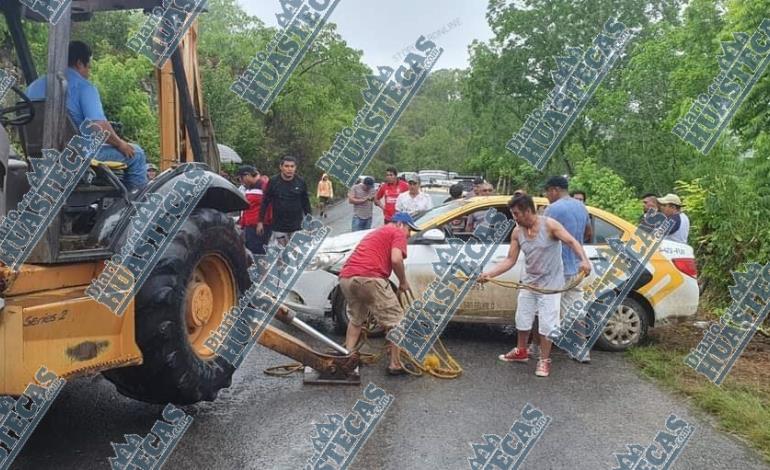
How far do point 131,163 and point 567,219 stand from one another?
4.33 metres

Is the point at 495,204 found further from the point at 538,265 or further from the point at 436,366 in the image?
the point at 436,366

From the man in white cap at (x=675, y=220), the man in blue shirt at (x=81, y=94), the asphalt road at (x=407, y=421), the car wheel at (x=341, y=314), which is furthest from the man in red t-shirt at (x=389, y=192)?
the man in blue shirt at (x=81, y=94)

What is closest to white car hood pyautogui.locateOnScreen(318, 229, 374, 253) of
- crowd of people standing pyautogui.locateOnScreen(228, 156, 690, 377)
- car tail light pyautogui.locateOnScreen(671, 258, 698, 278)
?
crowd of people standing pyautogui.locateOnScreen(228, 156, 690, 377)

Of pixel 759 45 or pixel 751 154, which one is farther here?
pixel 751 154

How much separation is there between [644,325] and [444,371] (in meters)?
2.54

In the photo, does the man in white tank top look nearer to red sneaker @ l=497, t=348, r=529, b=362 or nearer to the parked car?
red sneaker @ l=497, t=348, r=529, b=362

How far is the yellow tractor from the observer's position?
378 centimetres

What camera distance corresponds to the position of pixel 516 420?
5.52 m

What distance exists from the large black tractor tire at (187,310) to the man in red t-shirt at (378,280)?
4.60 ft

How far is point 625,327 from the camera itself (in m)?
7.88

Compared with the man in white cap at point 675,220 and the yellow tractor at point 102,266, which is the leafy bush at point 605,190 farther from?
the yellow tractor at point 102,266

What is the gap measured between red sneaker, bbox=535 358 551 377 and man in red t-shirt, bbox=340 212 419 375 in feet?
4.23

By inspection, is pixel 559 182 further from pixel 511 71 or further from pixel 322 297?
pixel 511 71

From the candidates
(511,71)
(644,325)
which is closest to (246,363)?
(644,325)
